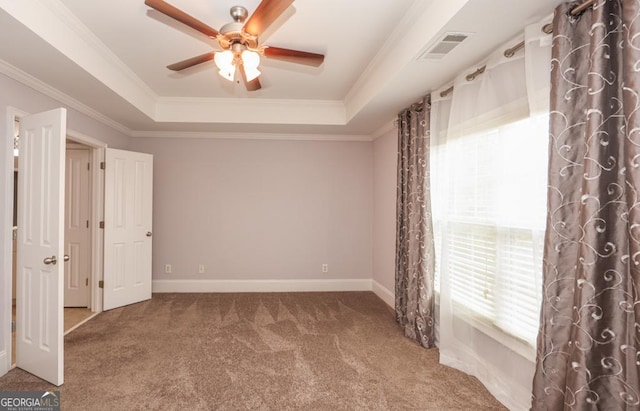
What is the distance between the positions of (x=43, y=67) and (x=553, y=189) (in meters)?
3.68

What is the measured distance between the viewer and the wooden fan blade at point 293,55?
213 centimetres

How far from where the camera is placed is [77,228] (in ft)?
13.0

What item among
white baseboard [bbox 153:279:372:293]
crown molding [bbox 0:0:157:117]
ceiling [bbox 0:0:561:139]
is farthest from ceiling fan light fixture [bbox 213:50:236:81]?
white baseboard [bbox 153:279:372:293]

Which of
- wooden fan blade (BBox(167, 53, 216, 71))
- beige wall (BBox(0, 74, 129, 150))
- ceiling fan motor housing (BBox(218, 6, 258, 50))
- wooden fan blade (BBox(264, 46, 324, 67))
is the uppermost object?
ceiling fan motor housing (BBox(218, 6, 258, 50))

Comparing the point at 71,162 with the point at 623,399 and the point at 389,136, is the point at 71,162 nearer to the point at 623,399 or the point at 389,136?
the point at 389,136

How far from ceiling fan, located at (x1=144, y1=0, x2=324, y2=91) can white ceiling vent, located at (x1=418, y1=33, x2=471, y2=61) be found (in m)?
0.77

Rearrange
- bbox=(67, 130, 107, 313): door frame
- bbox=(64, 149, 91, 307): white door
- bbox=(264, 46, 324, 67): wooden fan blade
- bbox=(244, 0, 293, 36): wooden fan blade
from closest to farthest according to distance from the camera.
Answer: bbox=(244, 0, 293, 36): wooden fan blade
bbox=(264, 46, 324, 67): wooden fan blade
bbox=(67, 130, 107, 313): door frame
bbox=(64, 149, 91, 307): white door

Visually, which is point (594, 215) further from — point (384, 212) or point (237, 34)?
point (384, 212)

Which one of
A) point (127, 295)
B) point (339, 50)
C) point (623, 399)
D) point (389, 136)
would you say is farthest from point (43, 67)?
point (623, 399)

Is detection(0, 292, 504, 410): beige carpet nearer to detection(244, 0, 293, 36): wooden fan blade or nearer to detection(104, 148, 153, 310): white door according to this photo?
detection(104, 148, 153, 310): white door

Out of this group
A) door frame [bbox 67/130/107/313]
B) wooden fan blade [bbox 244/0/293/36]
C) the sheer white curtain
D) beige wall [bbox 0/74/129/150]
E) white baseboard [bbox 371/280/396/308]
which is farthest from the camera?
white baseboard [bbox 371/280/396/308]

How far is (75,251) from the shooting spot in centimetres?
398

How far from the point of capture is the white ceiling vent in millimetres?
1965

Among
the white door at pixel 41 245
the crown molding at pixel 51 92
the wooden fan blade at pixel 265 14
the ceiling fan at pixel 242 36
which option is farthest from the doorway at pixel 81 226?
the wooden fan blade at pixel 265 14
